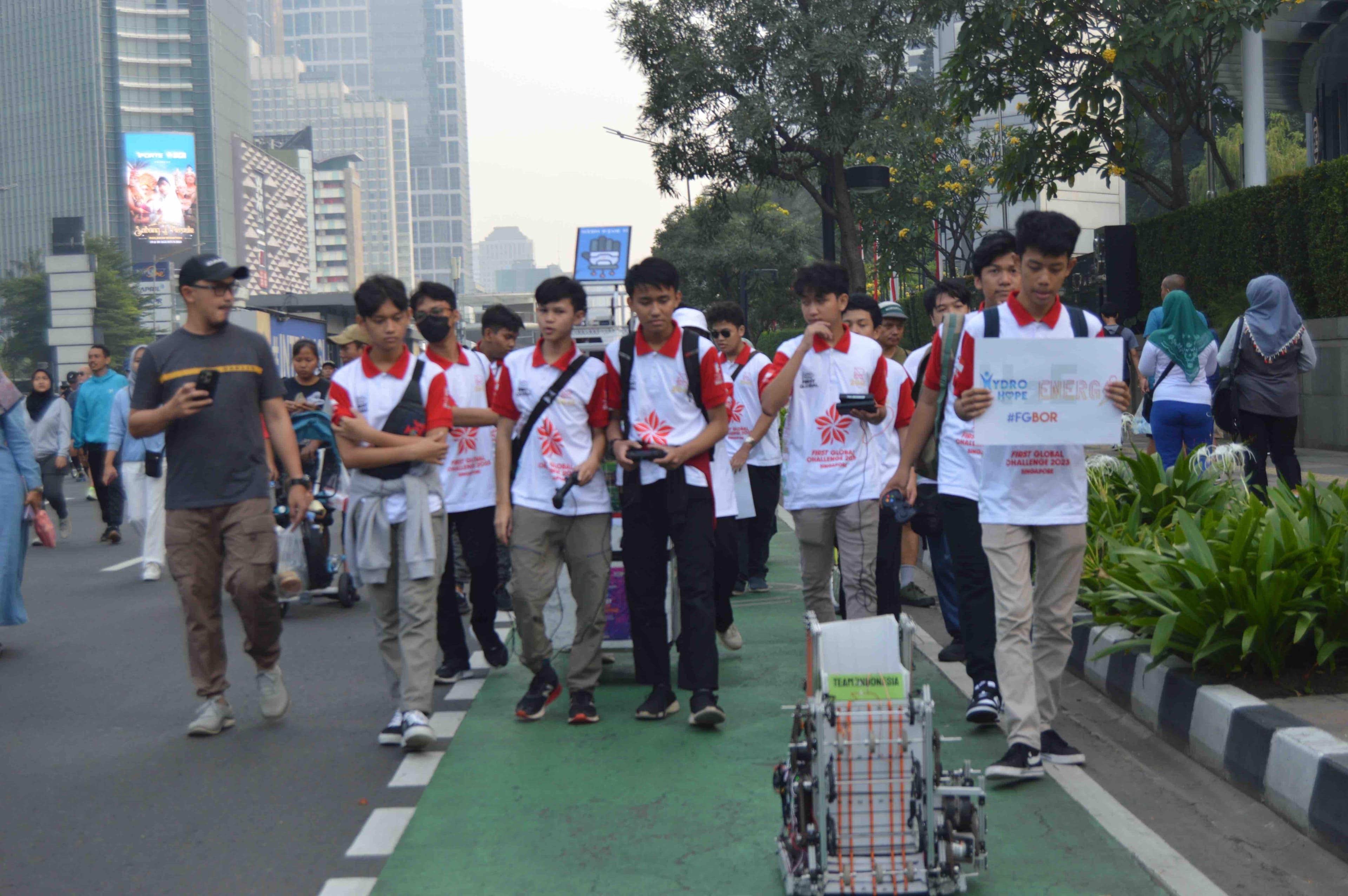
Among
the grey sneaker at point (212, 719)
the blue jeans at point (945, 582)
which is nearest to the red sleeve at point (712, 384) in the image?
the blue jeans at point (945, 582)

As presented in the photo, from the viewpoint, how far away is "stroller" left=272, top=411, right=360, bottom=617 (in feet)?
32.8

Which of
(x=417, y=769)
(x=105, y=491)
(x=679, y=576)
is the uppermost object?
(x=679, y=576)

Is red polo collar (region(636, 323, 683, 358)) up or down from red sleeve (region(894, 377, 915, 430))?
up

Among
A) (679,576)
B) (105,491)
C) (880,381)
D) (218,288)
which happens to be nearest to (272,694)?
(218,288)

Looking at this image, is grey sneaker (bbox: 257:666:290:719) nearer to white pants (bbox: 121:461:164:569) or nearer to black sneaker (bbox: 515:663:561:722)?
black sneaker (bbox: 515:663:561:722)

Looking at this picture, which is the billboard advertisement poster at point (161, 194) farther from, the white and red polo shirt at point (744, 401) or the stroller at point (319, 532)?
the white and red polo shirt at point (744, 401)

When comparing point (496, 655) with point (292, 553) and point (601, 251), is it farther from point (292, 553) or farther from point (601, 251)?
point (601, 251)

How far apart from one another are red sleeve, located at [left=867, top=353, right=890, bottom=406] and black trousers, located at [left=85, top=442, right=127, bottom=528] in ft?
35.1

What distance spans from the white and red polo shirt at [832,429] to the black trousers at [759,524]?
2625mm

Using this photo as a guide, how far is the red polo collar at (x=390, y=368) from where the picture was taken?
6277 millimetres

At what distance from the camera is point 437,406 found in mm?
6258

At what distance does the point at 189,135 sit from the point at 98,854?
5295 inches

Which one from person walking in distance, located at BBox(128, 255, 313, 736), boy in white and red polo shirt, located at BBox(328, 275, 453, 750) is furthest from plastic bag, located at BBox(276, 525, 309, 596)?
boy in white and red polo shirt, located at BBox(328, 275, 453, 750)

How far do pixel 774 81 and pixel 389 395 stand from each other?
1876cm
